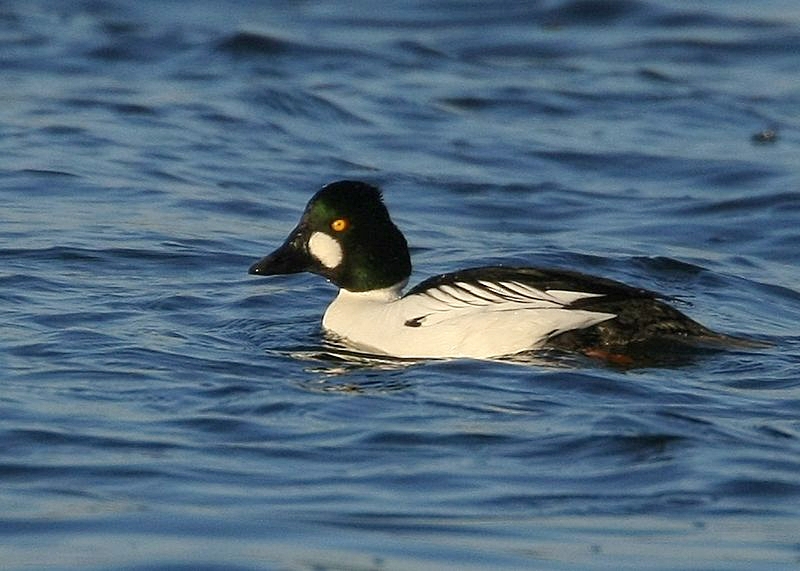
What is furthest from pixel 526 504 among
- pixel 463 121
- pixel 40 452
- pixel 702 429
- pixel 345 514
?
pixel 463 121

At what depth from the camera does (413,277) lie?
37.9 feet

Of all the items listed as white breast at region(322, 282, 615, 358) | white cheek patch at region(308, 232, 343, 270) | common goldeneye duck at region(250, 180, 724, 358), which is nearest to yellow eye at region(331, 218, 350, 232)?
white cheek patch at region(308, 232, 343, 270)

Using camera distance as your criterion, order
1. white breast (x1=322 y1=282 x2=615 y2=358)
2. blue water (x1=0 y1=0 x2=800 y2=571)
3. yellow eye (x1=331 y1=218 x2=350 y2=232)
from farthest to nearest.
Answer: yellow eye (x1=331 y1=218 x2=350 y2=232), white breast (x1=322 y1=282 x2=615 y2=358), blue water (x1=0 y1=0 x2=800 y2=571)

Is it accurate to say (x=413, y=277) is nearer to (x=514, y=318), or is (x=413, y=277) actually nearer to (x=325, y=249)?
(x=325, y=249)

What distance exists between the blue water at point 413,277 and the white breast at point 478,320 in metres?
0.16

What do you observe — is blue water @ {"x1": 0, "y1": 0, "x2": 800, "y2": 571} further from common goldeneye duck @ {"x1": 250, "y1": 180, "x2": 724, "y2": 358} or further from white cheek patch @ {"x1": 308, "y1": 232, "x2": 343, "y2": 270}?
white cheek patch @ {"x1": 308, "y1": 232, "x2": 343, "y2": 270}

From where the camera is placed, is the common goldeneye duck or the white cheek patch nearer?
the common goldeneye duck

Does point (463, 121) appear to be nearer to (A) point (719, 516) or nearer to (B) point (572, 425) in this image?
(B) point (572, 425)

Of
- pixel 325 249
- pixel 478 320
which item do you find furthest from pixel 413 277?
pixel 478 320

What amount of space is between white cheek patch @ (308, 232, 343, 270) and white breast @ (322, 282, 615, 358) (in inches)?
23.3

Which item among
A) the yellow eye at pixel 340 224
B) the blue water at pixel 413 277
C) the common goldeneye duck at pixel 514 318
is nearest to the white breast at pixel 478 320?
the common goldeneye duck at pixel 514 318

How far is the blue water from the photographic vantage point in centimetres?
682

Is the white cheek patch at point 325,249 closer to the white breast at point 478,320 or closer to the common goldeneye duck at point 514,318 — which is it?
the common goldeneye duck at point 514,318

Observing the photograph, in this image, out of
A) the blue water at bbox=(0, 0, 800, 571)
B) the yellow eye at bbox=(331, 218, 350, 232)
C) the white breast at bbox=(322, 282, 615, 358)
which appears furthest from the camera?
the yellow eye at bbox=(331, 218, 350, 232)
